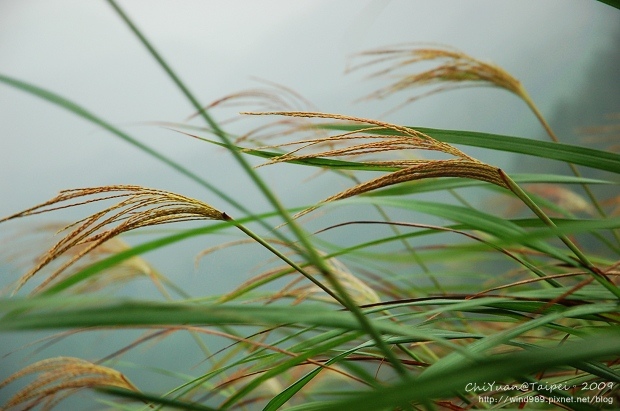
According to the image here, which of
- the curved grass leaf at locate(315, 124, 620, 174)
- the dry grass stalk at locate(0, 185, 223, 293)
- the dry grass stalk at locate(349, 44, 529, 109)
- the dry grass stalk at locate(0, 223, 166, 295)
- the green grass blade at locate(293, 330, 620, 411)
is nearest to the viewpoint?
the green grass blade at locate(293, 330, 620, 411)

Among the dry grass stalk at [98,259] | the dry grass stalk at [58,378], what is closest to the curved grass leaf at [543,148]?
the dry grass stalk at [58,378]

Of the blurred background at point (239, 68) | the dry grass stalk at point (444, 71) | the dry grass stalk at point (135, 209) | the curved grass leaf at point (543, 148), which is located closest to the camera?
the dry grass stalk at point (135, 209)

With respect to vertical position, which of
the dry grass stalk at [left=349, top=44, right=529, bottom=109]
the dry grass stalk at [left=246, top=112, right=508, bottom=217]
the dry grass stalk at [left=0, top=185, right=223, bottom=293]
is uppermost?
the dry grass stalk at [left=349, top=44, right=529, bottom=109]

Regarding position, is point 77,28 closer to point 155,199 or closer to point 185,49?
point 185,49

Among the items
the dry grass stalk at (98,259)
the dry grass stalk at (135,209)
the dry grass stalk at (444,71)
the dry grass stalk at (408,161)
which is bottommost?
the dry grass stalk at (98,259)

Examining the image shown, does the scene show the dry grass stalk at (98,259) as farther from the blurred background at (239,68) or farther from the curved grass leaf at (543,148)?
the blurred background at (239,68)

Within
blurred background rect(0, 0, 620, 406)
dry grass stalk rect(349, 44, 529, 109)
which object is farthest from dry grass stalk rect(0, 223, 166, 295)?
blurred background rect(0, 0, 620, 406)

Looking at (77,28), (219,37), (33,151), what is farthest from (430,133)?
(33,151)

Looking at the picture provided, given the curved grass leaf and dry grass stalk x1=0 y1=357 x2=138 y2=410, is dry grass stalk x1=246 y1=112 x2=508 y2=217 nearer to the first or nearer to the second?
the curved grass leaf
